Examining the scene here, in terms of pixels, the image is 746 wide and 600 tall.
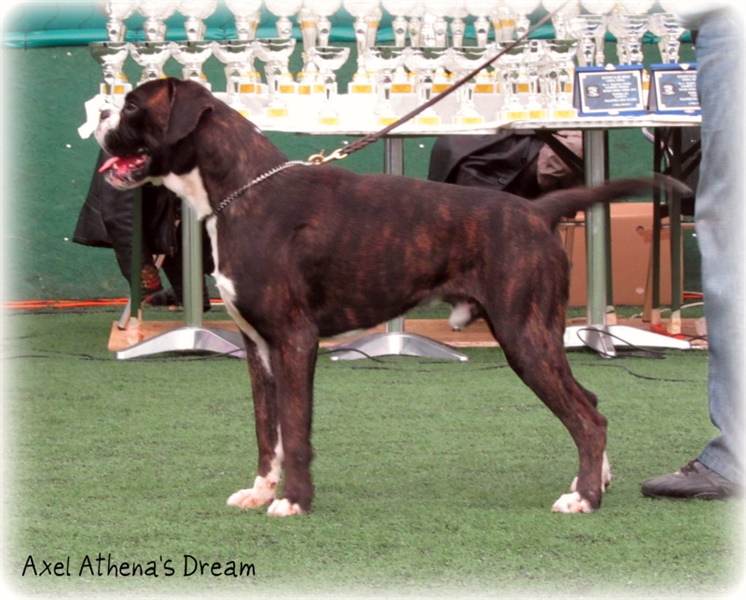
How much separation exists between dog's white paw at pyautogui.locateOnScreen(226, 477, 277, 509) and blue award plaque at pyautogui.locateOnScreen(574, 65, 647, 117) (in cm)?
318

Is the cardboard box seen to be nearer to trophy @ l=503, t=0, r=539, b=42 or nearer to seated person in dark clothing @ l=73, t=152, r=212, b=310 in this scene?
trophy @ l=503, t=0, r=539, b=42

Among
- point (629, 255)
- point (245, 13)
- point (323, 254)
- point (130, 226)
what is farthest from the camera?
point (629, 255)

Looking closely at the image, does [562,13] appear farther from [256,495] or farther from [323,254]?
[256,495]

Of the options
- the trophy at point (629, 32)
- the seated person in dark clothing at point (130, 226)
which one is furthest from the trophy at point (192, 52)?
the trophy at point (629, 32)

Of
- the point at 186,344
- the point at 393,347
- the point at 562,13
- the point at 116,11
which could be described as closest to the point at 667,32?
the point at 562,13

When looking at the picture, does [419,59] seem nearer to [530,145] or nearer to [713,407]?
[530,145]

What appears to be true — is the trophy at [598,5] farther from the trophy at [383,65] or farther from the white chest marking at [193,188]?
the white chest marking at [193,188]

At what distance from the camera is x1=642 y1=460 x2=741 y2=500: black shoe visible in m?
3.39

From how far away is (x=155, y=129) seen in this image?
345cm

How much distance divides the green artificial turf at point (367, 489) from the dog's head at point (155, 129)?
3.05 ft

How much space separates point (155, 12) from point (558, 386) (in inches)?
143

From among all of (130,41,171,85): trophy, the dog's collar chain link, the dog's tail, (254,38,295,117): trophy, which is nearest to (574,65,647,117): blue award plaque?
(254,38,295,117): trophy

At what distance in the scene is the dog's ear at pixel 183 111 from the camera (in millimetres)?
3410

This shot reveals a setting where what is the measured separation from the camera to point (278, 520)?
3.21 meters
